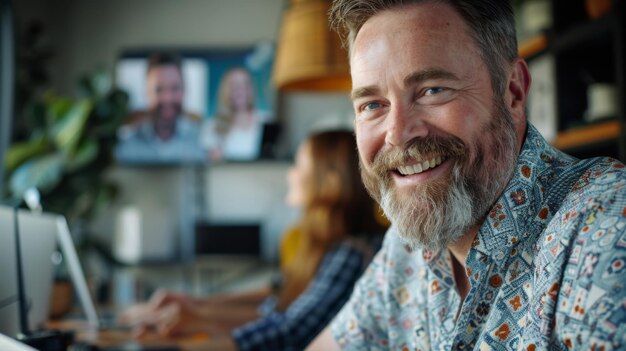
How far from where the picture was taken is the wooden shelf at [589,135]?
2051 mm

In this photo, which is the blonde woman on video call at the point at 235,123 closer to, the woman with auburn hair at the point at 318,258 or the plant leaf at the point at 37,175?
the plant leaf at the point at 37,175

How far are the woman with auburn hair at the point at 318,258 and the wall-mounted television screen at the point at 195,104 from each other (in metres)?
2.54

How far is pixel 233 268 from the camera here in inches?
189

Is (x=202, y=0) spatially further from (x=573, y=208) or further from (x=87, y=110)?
(x=573, y=208)

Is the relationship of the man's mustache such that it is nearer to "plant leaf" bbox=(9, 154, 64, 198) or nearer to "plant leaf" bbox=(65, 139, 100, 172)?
"plant leaf" bbox=(9, 154, 64, 198)

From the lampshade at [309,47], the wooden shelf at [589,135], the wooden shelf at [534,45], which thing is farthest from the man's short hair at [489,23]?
the wooden shelf at [534,45]

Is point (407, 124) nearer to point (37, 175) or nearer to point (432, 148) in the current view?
point (432, 148)

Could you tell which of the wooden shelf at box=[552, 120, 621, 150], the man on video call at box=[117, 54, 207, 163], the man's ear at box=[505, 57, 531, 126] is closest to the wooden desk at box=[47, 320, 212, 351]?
the man's ear at box=[505, 57, 531, 126]

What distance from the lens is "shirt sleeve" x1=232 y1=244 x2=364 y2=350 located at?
5.74ft

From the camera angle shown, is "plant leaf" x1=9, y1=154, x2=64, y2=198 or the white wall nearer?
"plant leaf" x1=9, y1=154, x2=64, y2=198

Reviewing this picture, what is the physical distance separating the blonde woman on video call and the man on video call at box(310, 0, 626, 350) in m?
3.63

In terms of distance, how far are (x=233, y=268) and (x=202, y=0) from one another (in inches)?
80.8

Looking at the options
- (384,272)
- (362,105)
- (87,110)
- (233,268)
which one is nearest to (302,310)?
(384,272)

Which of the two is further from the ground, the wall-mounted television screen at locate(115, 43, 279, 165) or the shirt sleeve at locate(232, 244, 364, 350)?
the wall-mounted television screen at locate(115, 43, 279, 165)
